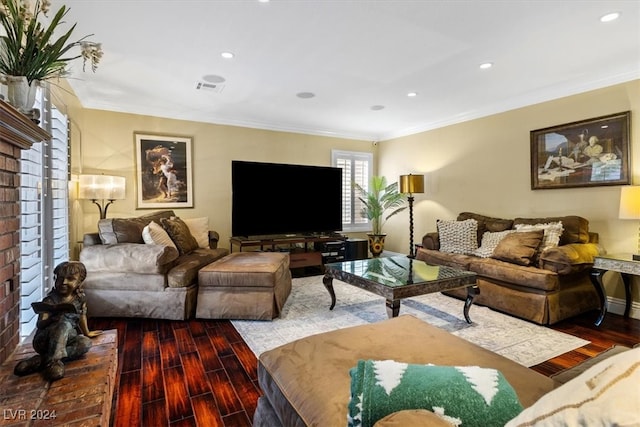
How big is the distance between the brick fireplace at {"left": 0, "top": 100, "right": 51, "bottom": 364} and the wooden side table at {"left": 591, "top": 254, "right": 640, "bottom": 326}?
4218mm

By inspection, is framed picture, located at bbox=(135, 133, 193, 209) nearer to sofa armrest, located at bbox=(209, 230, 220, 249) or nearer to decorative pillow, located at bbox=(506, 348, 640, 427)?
sofa armrest, located at bbox=(209, 230, 220, 249)

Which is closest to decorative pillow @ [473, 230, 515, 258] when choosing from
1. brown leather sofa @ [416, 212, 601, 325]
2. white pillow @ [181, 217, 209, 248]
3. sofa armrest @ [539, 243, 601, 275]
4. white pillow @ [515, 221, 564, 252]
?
brown leather sofa @ [416, 212, 601, 325]

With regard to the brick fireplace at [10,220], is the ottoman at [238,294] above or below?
below

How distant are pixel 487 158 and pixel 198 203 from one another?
425 cm

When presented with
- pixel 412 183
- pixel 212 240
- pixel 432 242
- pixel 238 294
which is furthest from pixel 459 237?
pixel 212 240

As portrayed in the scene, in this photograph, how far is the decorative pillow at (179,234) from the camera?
3.73 metres

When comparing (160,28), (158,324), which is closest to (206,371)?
(158,324)

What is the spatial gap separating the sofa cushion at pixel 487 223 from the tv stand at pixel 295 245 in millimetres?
1900

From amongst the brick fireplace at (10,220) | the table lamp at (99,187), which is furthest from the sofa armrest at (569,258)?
the table lamp at (99,187)

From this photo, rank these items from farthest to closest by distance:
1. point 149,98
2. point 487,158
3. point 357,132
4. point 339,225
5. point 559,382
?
1. point 357,132
2. point 339,225
3. point 487,158
4. point 149,98
5. point 559,382

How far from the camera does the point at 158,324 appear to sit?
307cm

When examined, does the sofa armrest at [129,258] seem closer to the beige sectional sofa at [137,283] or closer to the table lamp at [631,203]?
the beige sectional sofa at [137,283]

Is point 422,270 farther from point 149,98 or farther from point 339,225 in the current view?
point 149,98

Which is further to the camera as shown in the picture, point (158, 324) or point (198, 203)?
point (198, 203)
